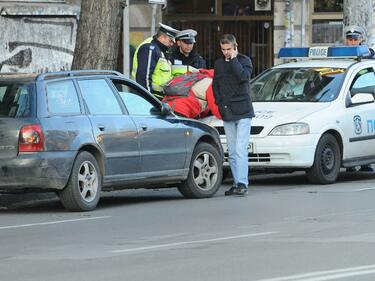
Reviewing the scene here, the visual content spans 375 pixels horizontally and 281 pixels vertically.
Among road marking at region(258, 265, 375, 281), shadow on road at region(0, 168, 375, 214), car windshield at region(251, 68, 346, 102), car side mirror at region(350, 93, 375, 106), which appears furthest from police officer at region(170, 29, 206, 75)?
road marking at region(258, 265, 375, 281)

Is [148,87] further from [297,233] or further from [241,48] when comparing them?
[241,48]

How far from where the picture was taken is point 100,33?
14336mm

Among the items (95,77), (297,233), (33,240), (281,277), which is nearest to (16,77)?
(95,77)

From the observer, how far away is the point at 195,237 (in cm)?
925

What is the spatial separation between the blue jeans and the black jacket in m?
0.11

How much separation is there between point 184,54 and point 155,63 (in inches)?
38.4

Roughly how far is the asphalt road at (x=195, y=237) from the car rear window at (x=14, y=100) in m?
1.14

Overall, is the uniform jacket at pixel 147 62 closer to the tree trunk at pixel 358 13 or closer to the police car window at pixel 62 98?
the police car window at pixel 62 98

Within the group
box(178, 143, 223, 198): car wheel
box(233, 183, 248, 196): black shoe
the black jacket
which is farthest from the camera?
box(233, 183, 248, 196): black shoe

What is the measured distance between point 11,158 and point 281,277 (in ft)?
14.4

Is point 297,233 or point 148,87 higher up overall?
point 148,87

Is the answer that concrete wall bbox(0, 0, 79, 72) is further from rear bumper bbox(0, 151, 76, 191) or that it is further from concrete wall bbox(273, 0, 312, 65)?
rear bumper bbox(0, 151, 76, 191)

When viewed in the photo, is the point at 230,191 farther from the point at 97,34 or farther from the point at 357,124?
the point at 97,34

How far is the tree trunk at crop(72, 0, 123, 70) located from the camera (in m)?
14.3
